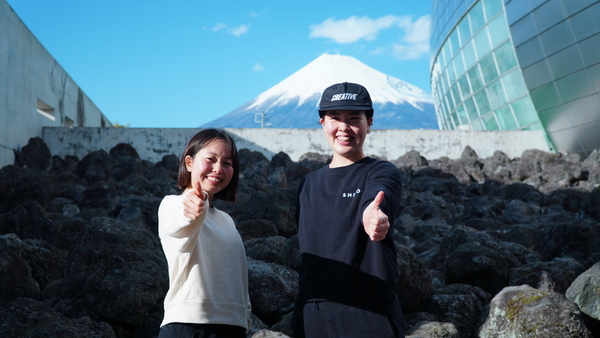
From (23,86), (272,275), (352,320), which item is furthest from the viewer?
(23,86)

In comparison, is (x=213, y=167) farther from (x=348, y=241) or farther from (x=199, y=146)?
(x=348, y=241)

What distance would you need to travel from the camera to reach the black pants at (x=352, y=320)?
2.11 meters

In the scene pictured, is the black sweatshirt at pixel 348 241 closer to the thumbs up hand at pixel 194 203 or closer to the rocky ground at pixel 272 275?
the thumbs up hand at pixel 194 203

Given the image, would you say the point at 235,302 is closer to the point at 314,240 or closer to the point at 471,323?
the point at 314,240

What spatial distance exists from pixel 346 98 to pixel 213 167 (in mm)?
560

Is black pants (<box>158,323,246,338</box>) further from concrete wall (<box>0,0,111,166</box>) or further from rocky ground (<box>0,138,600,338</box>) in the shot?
concrete wall (<box>0,0,111,166</box>)

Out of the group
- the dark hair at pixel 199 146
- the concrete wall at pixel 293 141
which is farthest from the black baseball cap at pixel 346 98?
the concrete wall at pixel 293 141

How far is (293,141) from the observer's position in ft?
61.3

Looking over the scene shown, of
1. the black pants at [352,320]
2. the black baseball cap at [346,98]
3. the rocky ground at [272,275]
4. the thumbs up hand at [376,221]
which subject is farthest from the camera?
the rocky ground at [272,275]

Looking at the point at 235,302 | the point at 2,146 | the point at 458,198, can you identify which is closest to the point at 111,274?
the point at 235,302

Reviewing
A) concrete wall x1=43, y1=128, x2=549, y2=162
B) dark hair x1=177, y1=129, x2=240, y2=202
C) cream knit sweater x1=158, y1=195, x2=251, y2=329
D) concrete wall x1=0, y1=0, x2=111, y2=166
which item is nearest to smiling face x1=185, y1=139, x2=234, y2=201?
dark hair x1=177, y1=129, x2=240, y2=202

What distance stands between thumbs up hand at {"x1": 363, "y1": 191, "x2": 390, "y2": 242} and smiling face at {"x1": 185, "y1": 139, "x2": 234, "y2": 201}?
2.11 feet

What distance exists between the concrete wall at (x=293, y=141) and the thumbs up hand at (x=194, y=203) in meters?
15.8

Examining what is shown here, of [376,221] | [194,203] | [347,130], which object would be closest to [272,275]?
[347,130]
